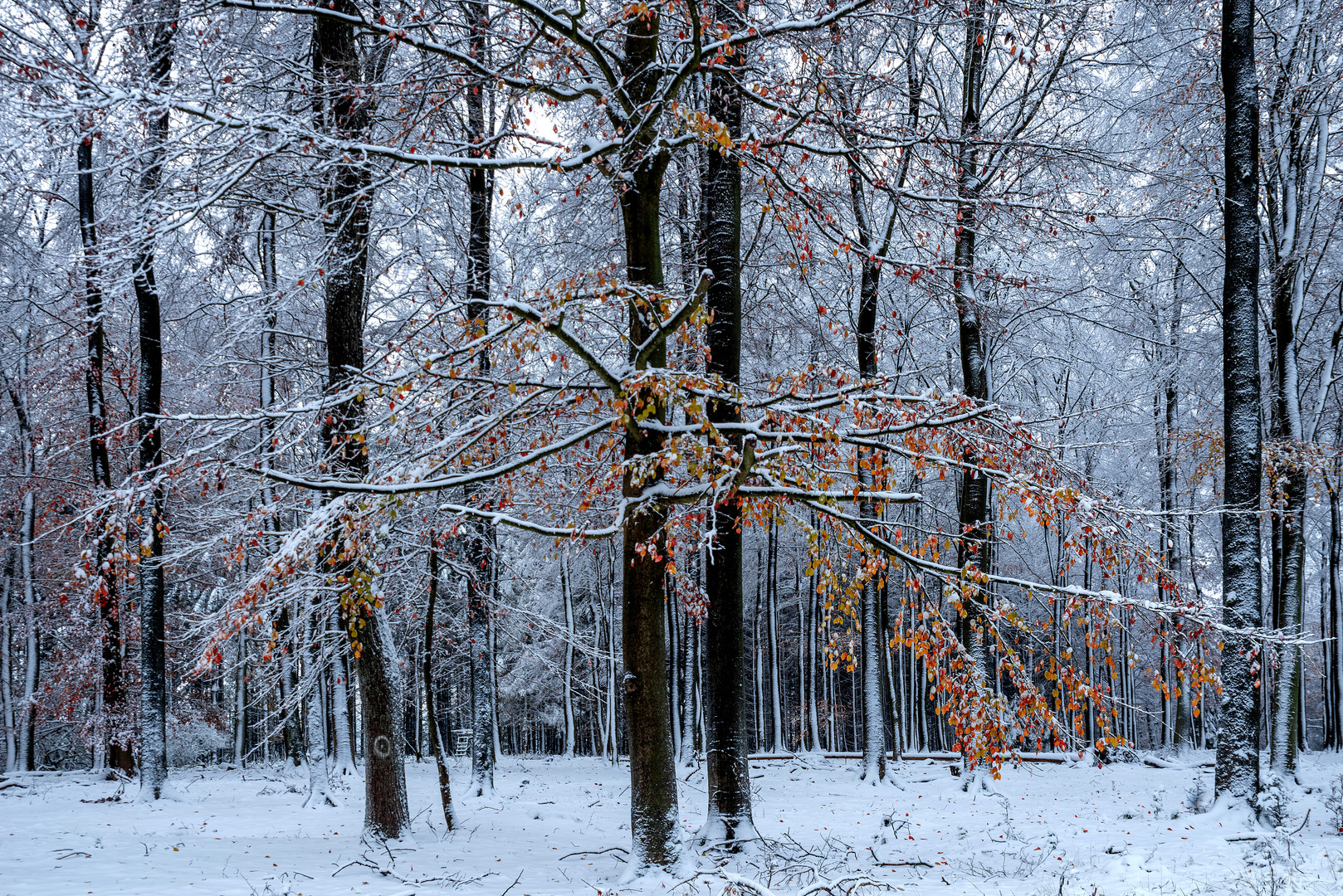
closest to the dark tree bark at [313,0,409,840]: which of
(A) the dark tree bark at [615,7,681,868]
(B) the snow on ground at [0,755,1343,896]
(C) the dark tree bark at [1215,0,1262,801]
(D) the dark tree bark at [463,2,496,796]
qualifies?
(B) the snow on ground at [0,755,1343,896]

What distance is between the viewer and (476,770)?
523 inches

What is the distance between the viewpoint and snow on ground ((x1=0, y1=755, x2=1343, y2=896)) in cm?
641

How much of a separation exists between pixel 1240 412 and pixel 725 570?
21.4 ft

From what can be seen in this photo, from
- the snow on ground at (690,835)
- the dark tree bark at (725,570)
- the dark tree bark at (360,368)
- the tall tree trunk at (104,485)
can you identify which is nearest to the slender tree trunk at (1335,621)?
the snow on ground at (690,835)

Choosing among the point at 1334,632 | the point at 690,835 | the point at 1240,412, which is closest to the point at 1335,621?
the point at 1334,632

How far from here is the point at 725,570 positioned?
8.12 metres

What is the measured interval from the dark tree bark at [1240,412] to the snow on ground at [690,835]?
88cm

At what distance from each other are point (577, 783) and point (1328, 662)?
2022 centimetres

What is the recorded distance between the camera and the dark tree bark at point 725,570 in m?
7.64

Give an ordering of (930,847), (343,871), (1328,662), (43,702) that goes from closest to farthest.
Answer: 1. (343,871)
2. (930,847)
3. (43,702)
4. (1328,662)

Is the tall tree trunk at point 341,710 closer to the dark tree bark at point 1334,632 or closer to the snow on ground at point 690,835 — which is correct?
the snow on ground at point 690,835

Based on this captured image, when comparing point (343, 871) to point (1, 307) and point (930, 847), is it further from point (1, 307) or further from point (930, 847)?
point (1, 307)

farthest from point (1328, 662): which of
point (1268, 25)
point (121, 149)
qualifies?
point (121, 149)

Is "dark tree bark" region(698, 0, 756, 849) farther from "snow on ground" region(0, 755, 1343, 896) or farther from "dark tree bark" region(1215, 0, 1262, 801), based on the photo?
"dark tree bark" region(1215, 0, 1262, 801)
